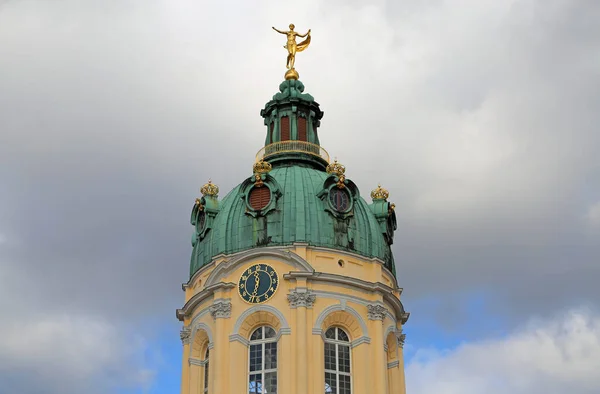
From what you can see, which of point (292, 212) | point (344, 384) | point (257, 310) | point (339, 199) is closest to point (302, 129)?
point (339, 199)

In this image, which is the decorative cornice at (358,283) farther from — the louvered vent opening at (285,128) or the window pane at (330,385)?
the louvered vent opening at (285,128)

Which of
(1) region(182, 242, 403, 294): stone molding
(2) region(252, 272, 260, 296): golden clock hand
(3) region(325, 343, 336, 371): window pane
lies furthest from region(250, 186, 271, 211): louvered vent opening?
(3) region(325, 343, 336, 371): window pane

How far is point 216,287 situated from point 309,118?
51.3ft

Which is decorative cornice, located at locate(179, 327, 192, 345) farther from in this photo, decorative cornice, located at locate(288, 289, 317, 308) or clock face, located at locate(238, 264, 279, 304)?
decorative cornice, located at locate(288, 289, 317, 308)

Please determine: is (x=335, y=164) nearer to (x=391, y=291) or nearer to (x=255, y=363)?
(x=391, y=291)

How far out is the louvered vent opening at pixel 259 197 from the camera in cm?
6944

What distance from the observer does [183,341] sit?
70438 millimetres

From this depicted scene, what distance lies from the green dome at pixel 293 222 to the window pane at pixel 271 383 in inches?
312

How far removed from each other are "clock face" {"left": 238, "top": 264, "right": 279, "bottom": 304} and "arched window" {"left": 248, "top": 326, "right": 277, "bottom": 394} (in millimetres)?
1896

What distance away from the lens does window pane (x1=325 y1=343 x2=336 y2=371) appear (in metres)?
65.5

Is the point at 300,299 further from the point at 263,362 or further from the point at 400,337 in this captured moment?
the point at 400,337

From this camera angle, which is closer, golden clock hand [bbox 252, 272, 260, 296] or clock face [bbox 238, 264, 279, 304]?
clock face [bbox 238, 264, 279, 304]

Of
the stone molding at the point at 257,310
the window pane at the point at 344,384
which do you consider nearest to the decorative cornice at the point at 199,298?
the stone molding at the point at 257,310

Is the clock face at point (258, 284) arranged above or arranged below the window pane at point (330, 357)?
above
